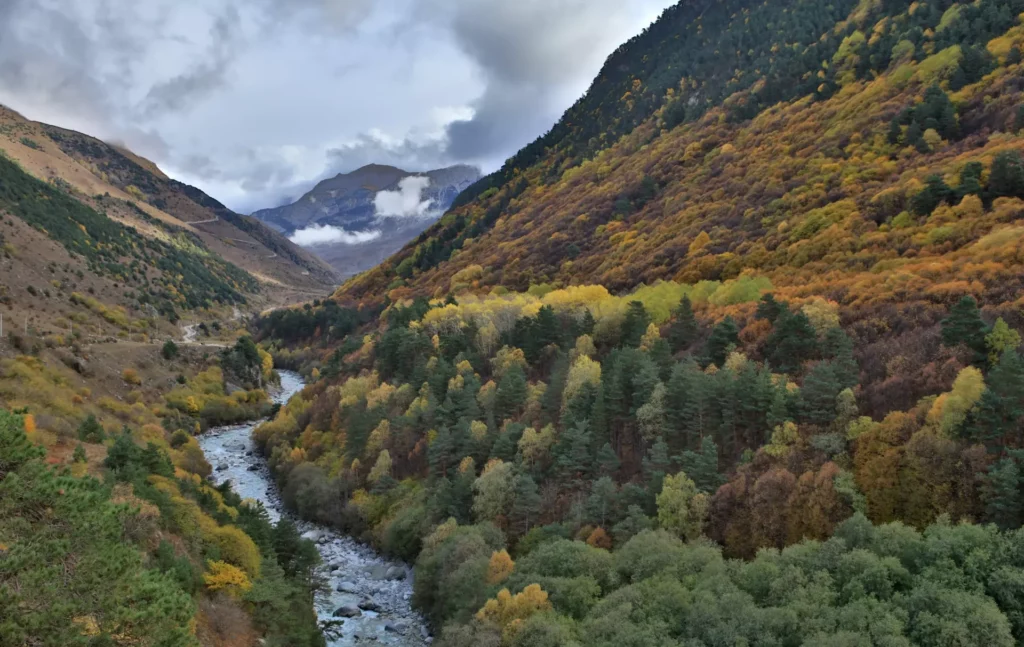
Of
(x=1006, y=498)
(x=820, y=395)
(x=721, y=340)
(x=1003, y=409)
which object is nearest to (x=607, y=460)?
(x=721, y=340)

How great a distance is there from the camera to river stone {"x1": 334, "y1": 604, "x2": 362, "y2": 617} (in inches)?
2082

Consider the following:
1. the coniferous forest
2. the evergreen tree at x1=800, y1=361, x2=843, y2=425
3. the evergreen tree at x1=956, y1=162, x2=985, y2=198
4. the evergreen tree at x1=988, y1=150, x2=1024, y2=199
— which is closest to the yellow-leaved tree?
the coniferous forest

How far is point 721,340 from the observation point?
2395 inches

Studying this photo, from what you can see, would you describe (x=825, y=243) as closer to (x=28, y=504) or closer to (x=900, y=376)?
(x=900, y=376)

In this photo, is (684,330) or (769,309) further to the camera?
(684,330)

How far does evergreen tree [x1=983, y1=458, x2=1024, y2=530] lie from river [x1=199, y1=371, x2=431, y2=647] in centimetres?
4059

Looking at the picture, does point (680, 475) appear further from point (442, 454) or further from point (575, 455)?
point (442, 454)

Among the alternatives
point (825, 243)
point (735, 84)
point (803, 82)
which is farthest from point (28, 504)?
point (735, 84)

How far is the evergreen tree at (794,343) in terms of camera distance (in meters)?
54.3

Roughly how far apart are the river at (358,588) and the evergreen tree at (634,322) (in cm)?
3651

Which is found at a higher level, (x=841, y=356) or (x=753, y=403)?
(x=841, y=356)

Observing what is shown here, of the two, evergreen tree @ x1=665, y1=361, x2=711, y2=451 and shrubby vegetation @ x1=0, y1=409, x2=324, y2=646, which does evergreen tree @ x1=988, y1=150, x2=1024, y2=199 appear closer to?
evergreen tree @ x1=665, y1=361, x2=711, y2=451

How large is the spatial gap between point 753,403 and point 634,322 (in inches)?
1023

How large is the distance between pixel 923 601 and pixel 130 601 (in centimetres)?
3481
